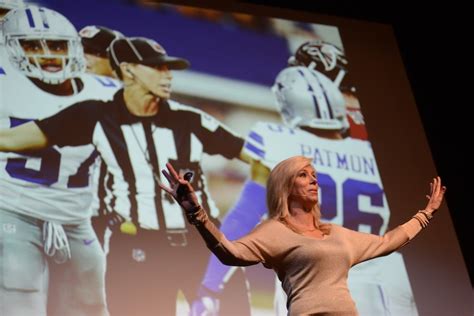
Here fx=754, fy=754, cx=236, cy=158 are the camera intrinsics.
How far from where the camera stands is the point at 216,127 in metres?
3.98

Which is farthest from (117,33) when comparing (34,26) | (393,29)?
(393,29)

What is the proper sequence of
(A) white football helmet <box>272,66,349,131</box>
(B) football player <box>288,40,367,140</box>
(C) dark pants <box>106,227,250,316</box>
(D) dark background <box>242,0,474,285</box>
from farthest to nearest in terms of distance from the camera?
(D) dark background <box>242,0,474,285</box>
(B) football player <box>288,40,367,140</box>
(A) white football helmet <box>272,66,349,131</box>
(C) dark pants <box>106,227,250,316</box>

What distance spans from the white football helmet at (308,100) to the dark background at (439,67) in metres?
0.82

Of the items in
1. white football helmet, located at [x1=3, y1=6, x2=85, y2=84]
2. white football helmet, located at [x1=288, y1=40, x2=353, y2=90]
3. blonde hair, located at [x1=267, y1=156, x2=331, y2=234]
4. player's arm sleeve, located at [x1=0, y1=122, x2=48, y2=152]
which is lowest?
blonde hair, located at [x1=267, y1=156, x2=331, y2=234]

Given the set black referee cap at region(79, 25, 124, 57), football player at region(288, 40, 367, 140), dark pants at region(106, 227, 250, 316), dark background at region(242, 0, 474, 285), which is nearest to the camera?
dark pants at region(106, 227, 250, 316)

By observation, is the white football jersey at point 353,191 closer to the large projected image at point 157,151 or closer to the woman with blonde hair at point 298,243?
the large projected image at point 157,151

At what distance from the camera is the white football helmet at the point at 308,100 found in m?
4.22

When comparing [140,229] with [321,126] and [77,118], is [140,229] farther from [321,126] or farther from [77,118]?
[321,126]

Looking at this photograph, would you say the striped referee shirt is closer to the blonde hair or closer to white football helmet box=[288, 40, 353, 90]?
white football helmet box=[288, 40, 353, 90]

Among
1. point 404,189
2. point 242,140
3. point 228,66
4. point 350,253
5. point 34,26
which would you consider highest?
point 34,26

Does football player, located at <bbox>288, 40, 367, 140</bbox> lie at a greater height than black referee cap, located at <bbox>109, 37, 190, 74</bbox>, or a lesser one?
lesser

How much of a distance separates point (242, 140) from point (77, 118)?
87 centimetres

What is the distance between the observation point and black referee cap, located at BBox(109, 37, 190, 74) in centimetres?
390

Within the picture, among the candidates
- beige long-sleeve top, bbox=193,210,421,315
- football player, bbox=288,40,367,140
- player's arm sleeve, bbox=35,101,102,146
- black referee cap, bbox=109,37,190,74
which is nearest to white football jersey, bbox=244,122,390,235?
football player, bbox=288,40,367,140
